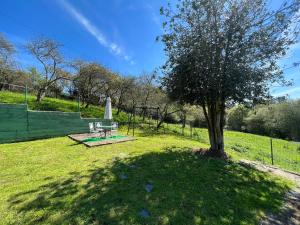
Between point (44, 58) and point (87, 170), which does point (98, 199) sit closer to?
point (87, 170)

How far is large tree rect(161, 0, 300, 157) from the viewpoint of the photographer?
6574 mm

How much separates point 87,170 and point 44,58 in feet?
52.4

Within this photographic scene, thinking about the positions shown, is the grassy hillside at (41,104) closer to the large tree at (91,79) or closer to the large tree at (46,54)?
the large tree at (46,54)

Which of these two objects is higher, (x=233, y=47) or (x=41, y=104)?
(x=233, y=47)

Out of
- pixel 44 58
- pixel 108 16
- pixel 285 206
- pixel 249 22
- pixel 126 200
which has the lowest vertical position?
pixel 285 206

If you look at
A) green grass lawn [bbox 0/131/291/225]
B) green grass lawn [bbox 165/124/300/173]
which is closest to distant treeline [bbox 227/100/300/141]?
green grass lawn [bbox 165/124/300/173]

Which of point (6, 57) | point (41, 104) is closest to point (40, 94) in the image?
point (41, 104)

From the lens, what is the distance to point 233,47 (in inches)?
266

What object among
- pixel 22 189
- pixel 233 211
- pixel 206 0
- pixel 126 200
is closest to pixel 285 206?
pixel 233 211

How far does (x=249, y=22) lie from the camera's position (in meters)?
6.77

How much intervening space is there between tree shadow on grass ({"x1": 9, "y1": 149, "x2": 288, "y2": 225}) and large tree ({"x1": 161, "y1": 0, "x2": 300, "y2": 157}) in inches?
120

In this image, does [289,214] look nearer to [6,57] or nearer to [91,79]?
[91,79]

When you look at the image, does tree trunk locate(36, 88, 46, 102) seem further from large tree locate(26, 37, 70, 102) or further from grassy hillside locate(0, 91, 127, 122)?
grassy hillside locate(0, 91, 127, 122)

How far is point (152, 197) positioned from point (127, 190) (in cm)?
62
